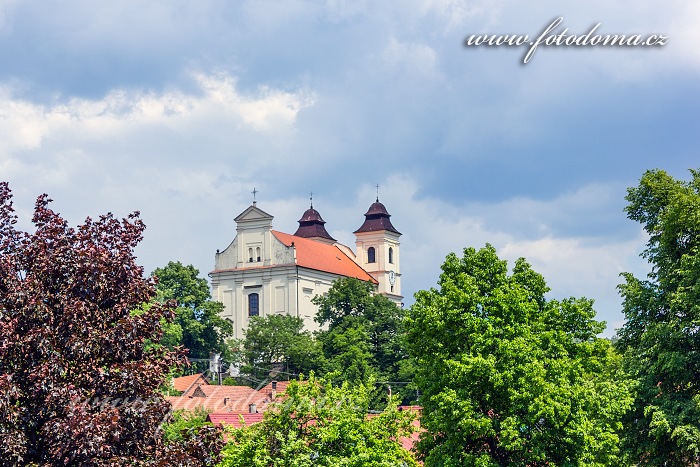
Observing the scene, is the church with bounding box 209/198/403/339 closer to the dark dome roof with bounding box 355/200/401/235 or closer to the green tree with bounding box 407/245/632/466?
the dark dome roof with bounding box 355/200/401/235

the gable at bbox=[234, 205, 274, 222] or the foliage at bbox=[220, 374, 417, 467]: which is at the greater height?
the gable at bbox=[234, 205, 274, 222]

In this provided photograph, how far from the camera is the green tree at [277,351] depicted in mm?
89250

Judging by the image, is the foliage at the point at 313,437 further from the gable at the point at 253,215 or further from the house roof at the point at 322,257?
the gable at the point at 253,215

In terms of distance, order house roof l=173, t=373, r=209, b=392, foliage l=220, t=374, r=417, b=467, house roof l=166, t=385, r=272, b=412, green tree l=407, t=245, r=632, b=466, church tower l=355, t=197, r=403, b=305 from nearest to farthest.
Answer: foliage l=220, t=374, r=417, b=467 → green tree l=407, t=245, r=632, b=466 → house roof l=166, t=385, r=272, b=412 → house roof l=173, t=373, r=209, b=392 → church tower l=355, t=197, r=403, b=305

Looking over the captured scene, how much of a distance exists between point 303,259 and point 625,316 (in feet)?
247

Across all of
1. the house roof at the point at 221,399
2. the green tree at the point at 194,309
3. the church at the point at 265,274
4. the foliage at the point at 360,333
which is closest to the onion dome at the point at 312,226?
the church at the point at 265,274

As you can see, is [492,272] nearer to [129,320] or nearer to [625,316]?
[625,316]

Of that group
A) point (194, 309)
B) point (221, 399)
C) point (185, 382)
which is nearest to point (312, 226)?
point (194, 309)

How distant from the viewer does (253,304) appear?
10994 centimetres

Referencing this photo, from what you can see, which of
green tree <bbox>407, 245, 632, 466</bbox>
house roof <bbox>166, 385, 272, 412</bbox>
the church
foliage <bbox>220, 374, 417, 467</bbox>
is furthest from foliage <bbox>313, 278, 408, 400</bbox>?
foliage <bbox>220, 374, 417, 467</bbox>

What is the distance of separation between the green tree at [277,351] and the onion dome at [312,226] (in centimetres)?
3281

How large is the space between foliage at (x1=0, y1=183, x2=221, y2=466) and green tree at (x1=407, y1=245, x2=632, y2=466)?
15843 mm

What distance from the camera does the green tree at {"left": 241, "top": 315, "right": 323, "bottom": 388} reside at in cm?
8925

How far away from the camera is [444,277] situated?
3547 centimetres
